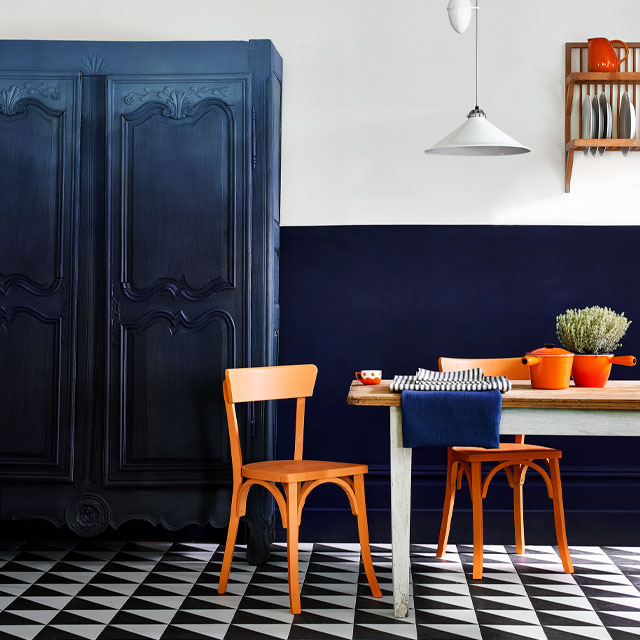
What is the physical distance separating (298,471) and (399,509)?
43 centimetres

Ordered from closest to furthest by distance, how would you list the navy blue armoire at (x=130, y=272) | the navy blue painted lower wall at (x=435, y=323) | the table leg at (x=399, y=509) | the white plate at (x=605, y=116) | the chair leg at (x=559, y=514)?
the table leg at (x=399, y=509)
the chair leg at (x=559, y=514)
the navy blue armoire at (x=130, y=272)
the white plate at (x=605, y=116)
the navy blue painted lower wall at (x=435, y=323)

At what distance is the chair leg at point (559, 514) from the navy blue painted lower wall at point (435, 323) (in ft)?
1.47

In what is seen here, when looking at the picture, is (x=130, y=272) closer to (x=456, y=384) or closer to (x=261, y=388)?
(x=261, y=388)

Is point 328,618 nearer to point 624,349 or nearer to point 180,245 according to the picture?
point 180,245

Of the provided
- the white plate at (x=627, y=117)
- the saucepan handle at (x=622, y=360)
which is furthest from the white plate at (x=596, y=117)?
the saucepan handle at (x=622, y=360)

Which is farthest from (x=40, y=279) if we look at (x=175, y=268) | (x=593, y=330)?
(x=593, y=330)

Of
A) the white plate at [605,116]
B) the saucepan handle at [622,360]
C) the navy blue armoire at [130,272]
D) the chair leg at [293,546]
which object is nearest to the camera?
the chair leg at [293,546]

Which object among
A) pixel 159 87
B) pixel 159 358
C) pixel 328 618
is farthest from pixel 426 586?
pixel 159 87

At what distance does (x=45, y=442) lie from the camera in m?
3.84

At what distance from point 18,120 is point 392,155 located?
1770 millimetres

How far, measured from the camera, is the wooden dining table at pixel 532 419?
297 centimetres

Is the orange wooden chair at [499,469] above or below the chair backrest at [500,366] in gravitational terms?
below

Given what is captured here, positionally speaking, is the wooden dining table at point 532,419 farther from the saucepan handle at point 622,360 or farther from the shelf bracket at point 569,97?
the shelf bracket at point 569,97

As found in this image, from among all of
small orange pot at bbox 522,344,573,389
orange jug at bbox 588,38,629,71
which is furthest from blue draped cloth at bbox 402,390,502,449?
orange jug at bbox 588,38,629,71
